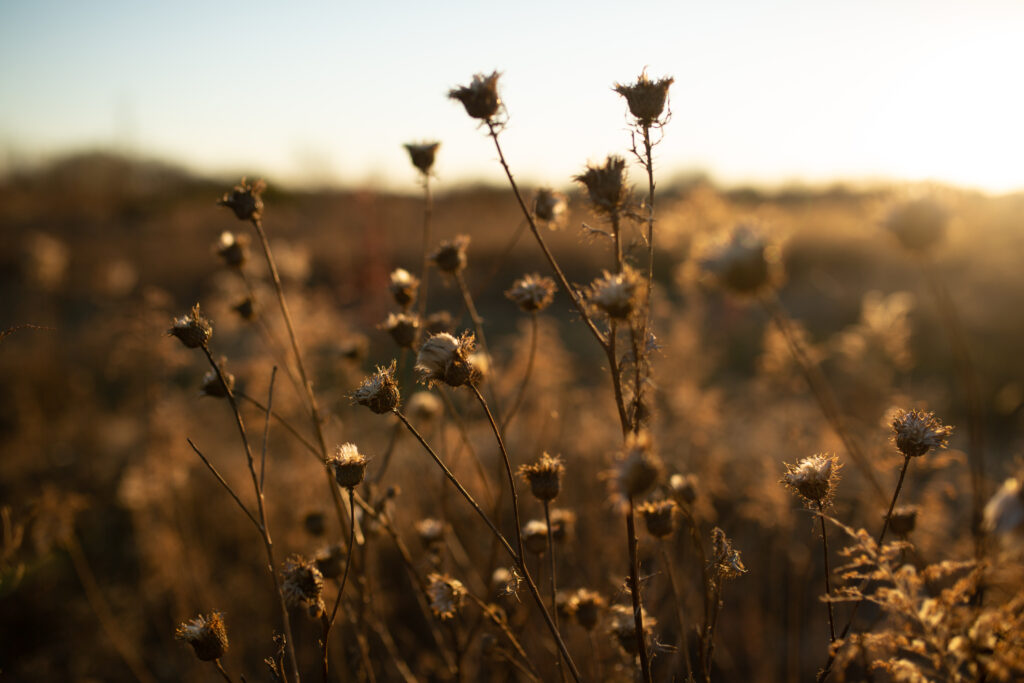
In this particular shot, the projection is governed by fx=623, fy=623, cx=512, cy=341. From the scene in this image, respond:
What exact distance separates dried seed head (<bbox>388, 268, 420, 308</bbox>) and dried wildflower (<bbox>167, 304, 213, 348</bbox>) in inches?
16.8

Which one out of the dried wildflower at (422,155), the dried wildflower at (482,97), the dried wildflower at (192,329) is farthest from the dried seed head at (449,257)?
the dried wildflower at (192,329)

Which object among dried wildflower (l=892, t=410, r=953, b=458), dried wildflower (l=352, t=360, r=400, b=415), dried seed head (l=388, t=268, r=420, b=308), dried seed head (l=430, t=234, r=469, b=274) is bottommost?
dried wildflower (l=892, t=410, r=953, b=458)

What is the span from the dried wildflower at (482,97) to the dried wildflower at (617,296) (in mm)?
432

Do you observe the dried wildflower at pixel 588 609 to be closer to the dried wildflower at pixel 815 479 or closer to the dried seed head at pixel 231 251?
the dried wildflower at pixel 815 479

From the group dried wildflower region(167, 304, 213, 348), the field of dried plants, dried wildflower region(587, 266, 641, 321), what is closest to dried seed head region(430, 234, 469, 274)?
the field of dried plants

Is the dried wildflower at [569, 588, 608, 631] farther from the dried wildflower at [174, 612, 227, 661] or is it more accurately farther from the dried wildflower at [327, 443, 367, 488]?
the dried wildflower at [174, 612, 227, 661]

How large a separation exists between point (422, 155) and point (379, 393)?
67cm

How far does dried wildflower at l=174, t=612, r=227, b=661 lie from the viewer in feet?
3.60

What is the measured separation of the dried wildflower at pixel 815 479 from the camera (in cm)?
97

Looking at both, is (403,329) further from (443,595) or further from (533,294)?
(443,595)

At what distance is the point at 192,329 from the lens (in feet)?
3.93

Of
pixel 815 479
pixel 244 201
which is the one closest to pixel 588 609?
pixel 815 479

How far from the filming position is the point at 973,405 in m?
0.91

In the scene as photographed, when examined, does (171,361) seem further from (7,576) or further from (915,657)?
(915,657)
